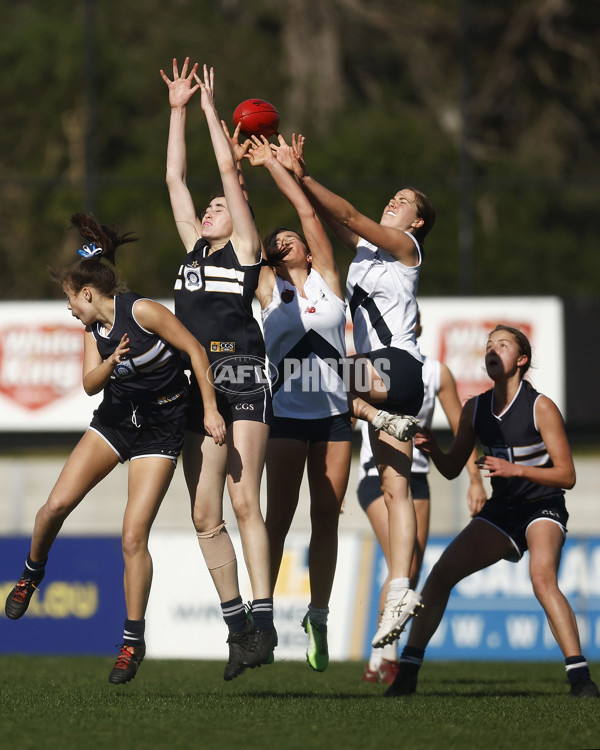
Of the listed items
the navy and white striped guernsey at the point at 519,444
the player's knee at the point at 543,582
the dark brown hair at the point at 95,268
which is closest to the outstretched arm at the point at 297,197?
the dark brown hair at the point at 95,268

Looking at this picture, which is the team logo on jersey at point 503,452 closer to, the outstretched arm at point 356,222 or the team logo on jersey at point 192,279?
the outstretched arm at point 356,222

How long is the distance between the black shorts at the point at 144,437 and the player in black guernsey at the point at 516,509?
1372mm

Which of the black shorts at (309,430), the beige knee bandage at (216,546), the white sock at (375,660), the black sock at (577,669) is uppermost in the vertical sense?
the black shorts at (309,430)

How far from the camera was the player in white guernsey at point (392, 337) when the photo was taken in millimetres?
6473

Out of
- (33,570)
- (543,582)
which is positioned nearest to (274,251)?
(33,570)

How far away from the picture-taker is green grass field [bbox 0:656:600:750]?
16.3 ft

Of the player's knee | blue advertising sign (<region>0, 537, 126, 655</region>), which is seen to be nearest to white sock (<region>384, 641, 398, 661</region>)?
the player's knee

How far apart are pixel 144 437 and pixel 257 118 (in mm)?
1840

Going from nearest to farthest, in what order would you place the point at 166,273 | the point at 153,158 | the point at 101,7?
the point at 166,273 → the point at 153,158 → the point at 101,7

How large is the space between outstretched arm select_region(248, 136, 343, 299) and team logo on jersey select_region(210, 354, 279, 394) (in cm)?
73

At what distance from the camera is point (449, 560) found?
6.66 metres

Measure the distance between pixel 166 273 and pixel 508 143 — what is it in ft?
36.7

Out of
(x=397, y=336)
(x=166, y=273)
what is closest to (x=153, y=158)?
(x=166, y=273)

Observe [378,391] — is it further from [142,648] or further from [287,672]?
[287,672]
